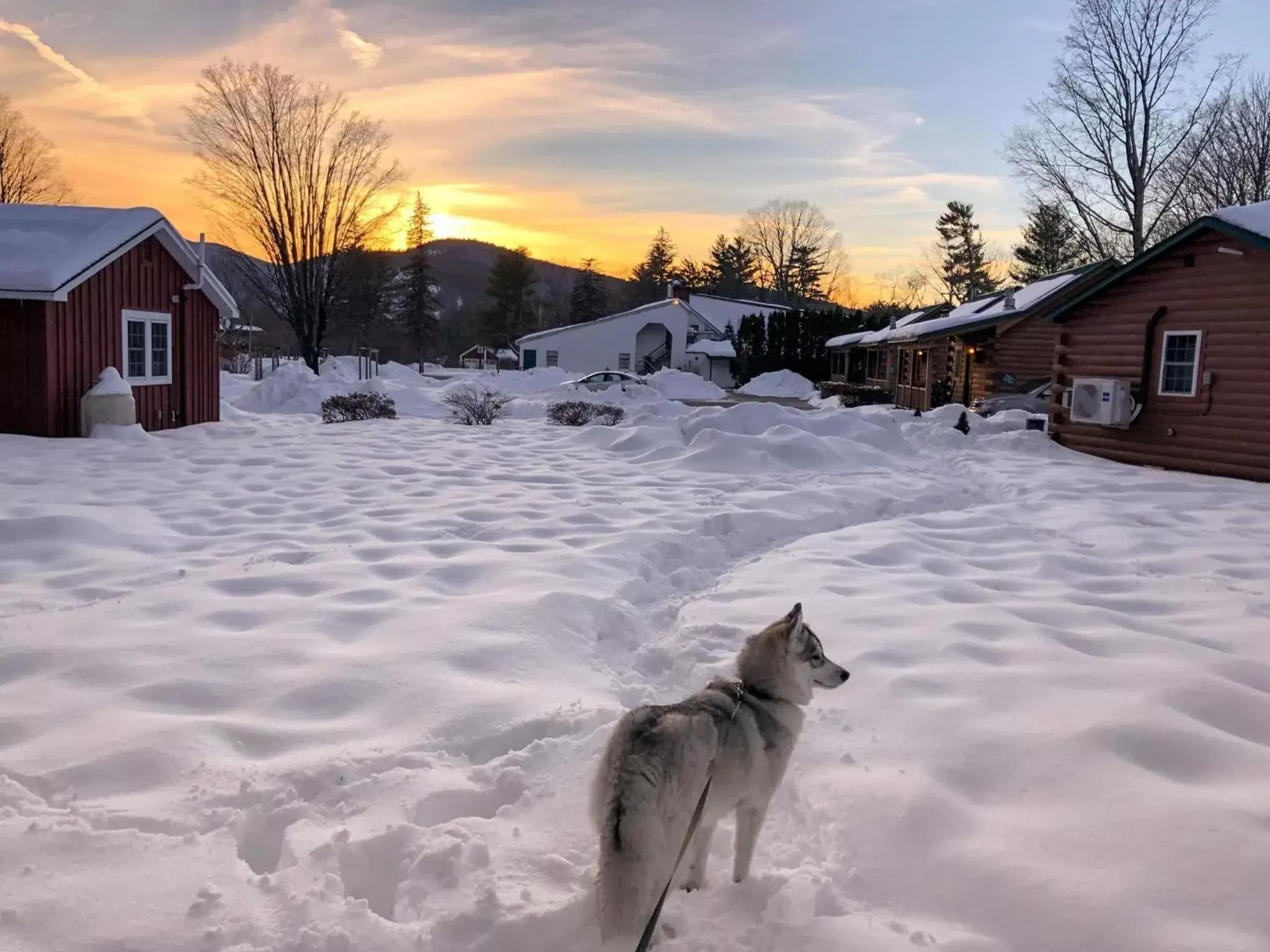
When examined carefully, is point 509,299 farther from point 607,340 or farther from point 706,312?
point 607,340

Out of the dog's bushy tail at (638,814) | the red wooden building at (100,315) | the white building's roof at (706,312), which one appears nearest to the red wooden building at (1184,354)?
the dog's bushy tail at (638,814)

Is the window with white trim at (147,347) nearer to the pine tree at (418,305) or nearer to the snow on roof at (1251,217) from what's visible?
the snow on roof at (1251,217)

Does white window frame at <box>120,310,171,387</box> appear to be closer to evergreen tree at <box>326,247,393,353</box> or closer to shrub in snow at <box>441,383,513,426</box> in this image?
shrub in snow at <box>441,383,513,426</box>

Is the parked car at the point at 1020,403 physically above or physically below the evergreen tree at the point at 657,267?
below

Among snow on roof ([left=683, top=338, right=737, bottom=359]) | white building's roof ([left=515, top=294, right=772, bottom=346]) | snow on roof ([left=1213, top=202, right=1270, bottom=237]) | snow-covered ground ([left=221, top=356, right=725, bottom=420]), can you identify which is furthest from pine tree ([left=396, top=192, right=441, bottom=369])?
snow on roof ([left=1213, top=202, right=1270, bottom=237])

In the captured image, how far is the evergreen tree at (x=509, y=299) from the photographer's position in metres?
81.9

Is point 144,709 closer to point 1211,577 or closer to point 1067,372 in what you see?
point 1211,577

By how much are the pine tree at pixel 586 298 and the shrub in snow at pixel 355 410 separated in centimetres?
6259

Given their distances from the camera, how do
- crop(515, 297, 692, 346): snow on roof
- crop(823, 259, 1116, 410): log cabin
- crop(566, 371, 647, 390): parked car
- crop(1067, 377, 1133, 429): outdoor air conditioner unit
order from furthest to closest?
crop(515, 297, 692, 346): snow on roof < crop(566, 371, 647, 390): parked car < crop(823, 259, 1116, 410): log cabin < crop(1067, 377, 1133, 429): outdoor air conditioner unit

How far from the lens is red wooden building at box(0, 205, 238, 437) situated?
49.7ft

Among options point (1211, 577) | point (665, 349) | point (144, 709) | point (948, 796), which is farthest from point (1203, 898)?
point (665, 349)

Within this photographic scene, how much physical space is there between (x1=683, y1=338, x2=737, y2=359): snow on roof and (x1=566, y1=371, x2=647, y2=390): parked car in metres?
15.2

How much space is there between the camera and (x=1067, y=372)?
18.6m

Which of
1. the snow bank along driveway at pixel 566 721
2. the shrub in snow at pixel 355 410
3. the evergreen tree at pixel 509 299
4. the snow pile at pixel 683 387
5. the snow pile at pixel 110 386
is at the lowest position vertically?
the snow bank along driveway at pixel 566 721
